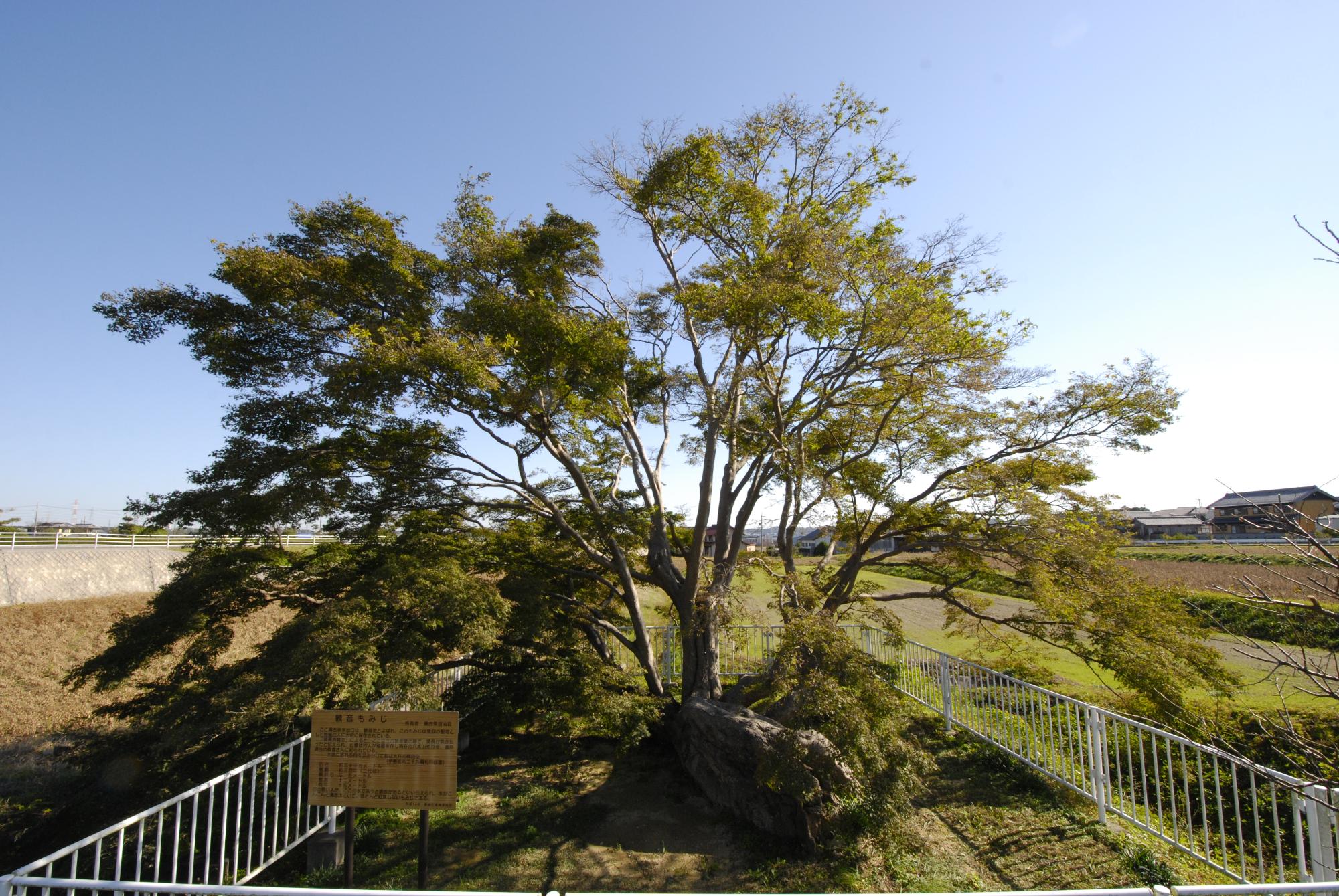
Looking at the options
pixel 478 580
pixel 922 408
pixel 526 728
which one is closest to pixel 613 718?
pixel 478 580

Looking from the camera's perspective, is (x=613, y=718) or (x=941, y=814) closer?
(x=941, y=814)

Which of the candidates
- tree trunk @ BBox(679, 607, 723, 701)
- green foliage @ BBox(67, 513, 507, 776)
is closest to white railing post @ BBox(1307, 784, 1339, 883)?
tree trunk @ BBox(679, 607, 723, 701)

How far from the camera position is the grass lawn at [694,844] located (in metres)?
5.39

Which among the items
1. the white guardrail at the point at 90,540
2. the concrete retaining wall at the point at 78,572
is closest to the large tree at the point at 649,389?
the white guardrail at the point at 90,540

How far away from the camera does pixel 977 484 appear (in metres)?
9.16

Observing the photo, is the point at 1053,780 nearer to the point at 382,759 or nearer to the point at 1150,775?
the point at 1150,775

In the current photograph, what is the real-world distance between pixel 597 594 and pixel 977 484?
6.17m

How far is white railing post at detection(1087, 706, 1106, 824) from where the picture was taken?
5805 millimetres

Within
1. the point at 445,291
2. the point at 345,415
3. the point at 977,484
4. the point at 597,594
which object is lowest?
the point at 597,594

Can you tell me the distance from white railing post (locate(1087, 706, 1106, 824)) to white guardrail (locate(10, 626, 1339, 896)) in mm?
13

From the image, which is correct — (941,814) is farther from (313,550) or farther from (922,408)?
(313,550)

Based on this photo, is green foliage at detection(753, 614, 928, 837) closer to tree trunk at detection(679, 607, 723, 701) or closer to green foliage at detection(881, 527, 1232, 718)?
tree trunk at detection(679, 607, 723, 701)

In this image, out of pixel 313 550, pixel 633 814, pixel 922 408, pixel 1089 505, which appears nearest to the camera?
pixel 633 814

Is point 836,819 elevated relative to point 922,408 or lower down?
lower down
